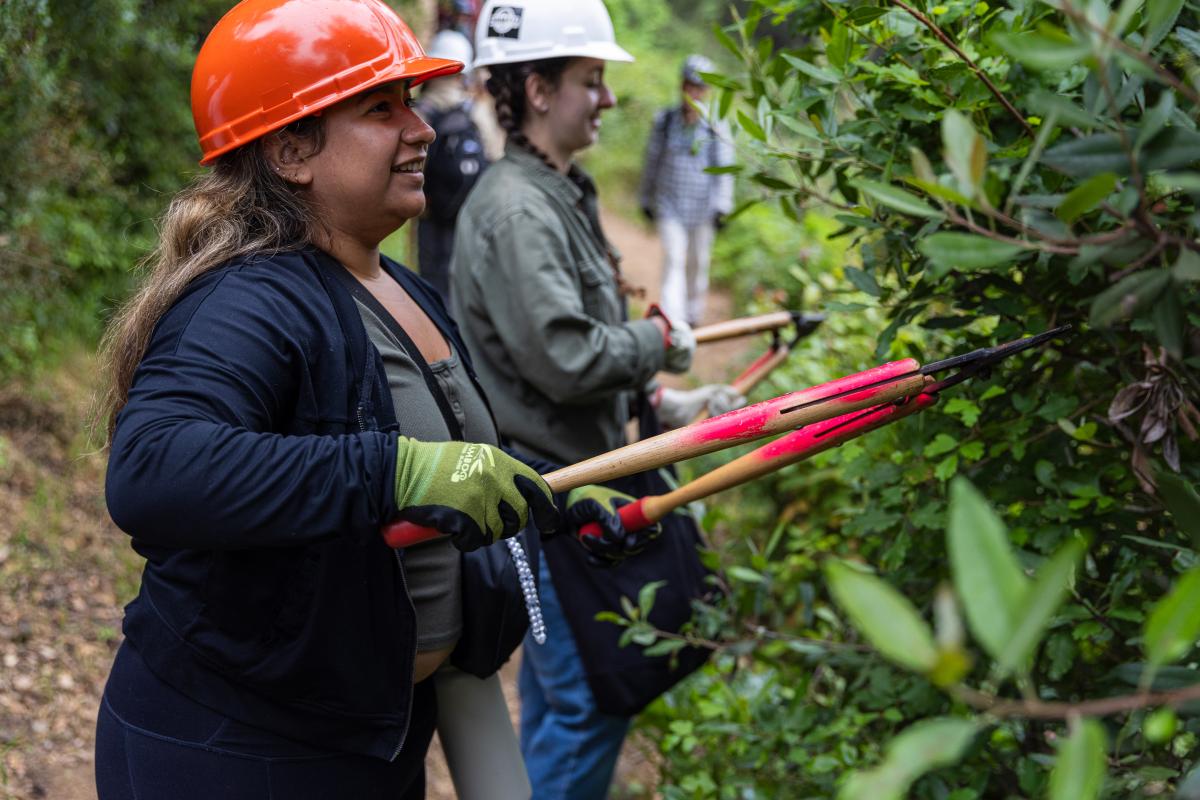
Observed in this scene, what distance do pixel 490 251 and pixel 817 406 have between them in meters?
1.30

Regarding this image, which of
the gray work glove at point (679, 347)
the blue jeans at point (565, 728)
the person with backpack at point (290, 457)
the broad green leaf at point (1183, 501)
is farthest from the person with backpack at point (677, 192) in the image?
the broad green leaf at point (1183, 501)

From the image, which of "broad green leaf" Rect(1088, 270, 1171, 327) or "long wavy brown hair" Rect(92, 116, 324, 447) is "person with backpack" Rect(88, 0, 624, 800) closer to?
"long wavy brown hair" Rect(92, 116, 324, 447)

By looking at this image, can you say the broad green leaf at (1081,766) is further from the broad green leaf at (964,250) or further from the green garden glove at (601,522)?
the green garden glove at (601,522)

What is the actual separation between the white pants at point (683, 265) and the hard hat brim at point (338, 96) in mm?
6625

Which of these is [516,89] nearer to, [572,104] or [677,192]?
[572,104]

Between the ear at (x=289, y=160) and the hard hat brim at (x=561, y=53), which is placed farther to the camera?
the hard hat brim at (x=561, y=53)

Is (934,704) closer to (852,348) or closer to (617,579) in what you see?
(617,579)

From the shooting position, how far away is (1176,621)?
2.48ft

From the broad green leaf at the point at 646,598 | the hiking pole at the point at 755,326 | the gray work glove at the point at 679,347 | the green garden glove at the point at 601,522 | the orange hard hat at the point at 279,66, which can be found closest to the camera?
the orange hard hat at the point at 279,66

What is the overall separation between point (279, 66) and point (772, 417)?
1.03 metres

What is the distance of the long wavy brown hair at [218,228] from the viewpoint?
187 centimetres

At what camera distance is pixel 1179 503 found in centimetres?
152

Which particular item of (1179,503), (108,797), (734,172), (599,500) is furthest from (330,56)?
(1179,503)

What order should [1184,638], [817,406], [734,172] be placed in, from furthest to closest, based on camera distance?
[734,172], [817,406], [1184,638]
